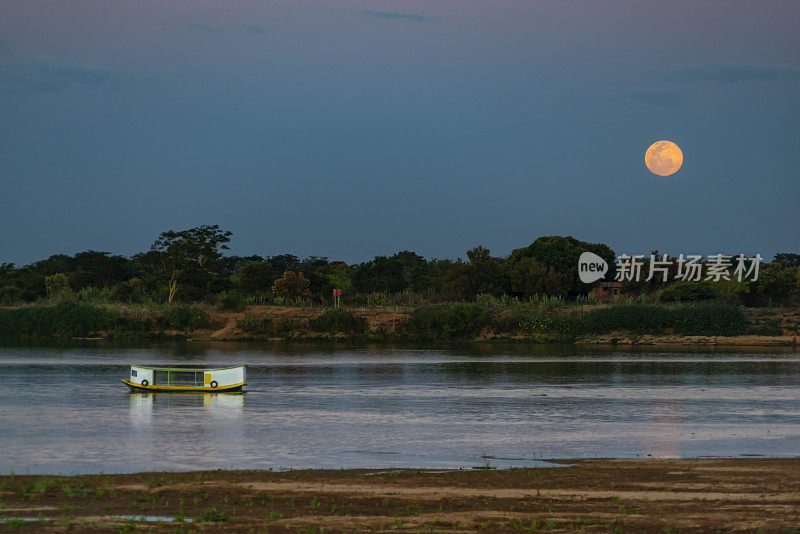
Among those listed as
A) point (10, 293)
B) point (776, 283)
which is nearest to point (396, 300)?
point (776, 283)

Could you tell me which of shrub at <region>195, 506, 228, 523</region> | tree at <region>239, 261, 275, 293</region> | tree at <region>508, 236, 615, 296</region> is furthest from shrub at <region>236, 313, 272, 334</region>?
shrub at <region>195, 506, 228, 523</region>

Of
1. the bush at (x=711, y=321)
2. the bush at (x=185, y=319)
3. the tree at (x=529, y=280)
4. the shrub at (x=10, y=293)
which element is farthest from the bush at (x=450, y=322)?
the shrub at (x=10, y=293)

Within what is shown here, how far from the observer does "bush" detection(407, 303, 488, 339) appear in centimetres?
7025

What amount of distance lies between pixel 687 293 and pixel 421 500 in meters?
67.1

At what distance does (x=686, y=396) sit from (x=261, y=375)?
1896cm

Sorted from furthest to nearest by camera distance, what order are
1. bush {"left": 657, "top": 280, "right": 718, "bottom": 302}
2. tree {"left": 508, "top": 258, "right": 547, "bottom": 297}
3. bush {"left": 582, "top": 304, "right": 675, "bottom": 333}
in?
tree {"left": 508, "top": 258, "right": 547, "bottom": 297}
bush {"left": 657, "top": 280, "right": 718, "bottom": 302}
bush {"left": 582, "top": 304, "right": 675, "bottom": 333}

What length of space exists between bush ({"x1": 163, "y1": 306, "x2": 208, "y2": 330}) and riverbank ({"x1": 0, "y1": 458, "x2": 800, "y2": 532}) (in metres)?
56.5

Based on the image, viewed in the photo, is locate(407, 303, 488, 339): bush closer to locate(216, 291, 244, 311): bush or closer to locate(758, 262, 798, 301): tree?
locate(216, 291, 244, 311): bush

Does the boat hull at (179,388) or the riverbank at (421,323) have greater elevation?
the riverbank at (421,323)

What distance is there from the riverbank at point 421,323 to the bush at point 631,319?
77mm

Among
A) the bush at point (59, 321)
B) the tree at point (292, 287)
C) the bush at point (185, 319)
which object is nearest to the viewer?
the bush at point (59, 321)

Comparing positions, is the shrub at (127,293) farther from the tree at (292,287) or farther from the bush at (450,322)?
the bush at (450,322)

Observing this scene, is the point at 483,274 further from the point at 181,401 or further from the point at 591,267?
the point at 181,401

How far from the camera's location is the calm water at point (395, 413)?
2011cm
